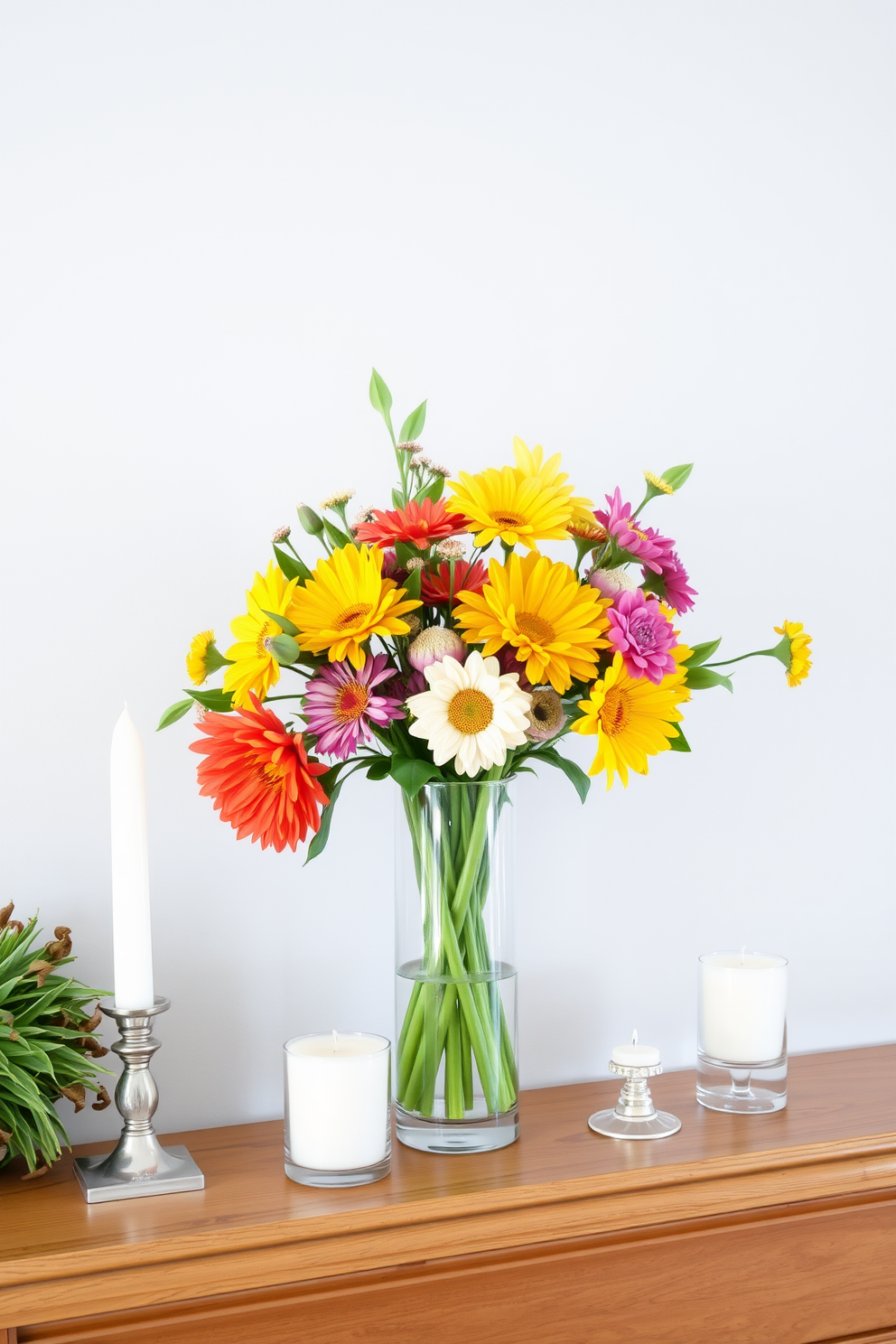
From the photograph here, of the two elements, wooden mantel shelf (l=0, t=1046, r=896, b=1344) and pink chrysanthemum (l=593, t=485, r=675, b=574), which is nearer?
wooden mantel shelf (l=0, t=1046, r=896, b=1344)

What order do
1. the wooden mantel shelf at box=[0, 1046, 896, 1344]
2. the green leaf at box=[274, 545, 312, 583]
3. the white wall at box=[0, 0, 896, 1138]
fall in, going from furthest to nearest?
the white wall at box=[0, 0, 896, 1138], the green leaf at box=[274, 545, 312, 583], the wooden mantel shelf at box=[0, 1046, 896, 1344]

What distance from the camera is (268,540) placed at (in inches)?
39.7

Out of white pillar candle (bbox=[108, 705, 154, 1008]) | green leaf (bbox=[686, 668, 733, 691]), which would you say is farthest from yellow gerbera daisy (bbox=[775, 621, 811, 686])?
white pillar candle (bbox=[108, 705, 154, 1008])

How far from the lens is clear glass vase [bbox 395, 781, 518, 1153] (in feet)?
2.84

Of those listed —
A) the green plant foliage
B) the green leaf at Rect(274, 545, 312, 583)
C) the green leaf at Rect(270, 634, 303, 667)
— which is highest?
the green leaf at Rect(274, 545, 312, 583)

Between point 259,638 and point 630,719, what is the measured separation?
0.27 m

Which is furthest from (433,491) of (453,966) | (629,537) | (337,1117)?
(337,1117)

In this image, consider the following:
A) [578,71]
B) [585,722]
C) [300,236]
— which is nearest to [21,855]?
[585,722]

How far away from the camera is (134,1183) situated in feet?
2.65

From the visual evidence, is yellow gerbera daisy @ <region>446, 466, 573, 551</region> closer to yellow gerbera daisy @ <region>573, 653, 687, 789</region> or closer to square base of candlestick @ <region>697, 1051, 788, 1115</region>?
yellow gerbera daisy @ <region>573, 653, 687, 789</region>

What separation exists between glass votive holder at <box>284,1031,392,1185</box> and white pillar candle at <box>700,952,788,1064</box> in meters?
0.32

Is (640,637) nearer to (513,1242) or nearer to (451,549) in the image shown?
(451,549)

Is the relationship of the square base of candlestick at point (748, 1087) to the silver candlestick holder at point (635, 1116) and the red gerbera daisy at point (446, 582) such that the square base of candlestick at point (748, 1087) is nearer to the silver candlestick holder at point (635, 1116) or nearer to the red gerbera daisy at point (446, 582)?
the silver candlestick holder at point (635, 1116)

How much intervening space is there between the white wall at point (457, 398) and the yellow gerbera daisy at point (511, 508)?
0.79 ft
